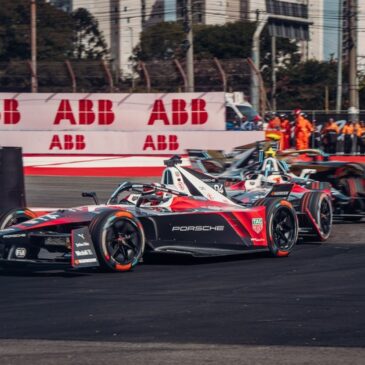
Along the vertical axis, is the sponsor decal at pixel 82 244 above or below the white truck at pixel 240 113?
below

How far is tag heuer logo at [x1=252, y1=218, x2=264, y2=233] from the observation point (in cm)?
1098

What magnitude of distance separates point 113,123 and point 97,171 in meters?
4.46

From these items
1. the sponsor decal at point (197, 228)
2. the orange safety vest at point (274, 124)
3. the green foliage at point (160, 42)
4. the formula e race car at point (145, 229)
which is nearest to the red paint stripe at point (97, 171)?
the orange safety vest at point (274, 124)

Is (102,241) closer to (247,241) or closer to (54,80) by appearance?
(247,241)

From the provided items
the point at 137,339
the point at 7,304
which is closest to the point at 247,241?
Answer: the point at 7,304

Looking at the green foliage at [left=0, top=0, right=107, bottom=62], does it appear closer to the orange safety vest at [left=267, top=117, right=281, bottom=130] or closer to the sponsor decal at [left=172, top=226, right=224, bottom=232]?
the orange safety vest at [left=267, top=117, right=281, bottom=130]

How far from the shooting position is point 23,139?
87.3 feet

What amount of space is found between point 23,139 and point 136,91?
441 cm

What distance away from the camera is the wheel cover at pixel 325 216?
12789mm

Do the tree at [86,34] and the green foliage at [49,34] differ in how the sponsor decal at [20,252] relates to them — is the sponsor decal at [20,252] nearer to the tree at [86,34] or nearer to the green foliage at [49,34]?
the green foliage at [49,34]

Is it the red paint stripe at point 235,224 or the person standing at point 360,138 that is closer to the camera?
the red paint stripe at point 235,224

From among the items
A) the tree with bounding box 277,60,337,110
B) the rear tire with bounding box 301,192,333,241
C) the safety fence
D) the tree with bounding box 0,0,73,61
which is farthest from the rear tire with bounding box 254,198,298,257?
the tree with bounding box 0,0,73,61

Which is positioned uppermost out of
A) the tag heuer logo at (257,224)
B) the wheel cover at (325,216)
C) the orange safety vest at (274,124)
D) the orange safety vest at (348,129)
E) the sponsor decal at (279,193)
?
the orange safety vest at (274,124)

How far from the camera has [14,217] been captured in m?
10.9
